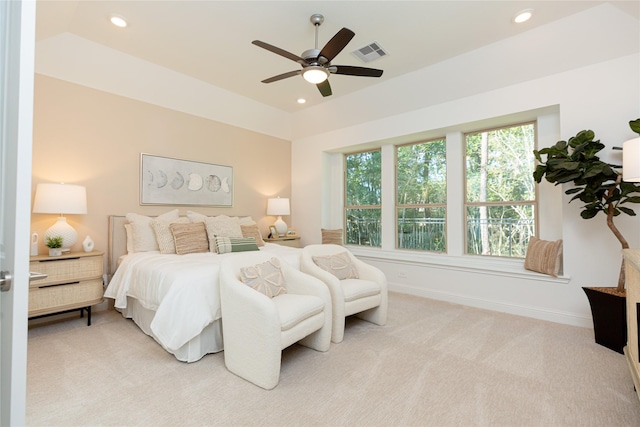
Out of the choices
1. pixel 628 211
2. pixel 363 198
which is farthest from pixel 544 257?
pixel 363 198

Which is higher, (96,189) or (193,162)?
(193,162)

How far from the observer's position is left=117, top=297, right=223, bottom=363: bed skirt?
2.40m

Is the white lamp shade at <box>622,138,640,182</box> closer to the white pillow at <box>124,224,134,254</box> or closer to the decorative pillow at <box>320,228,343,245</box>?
the decorative pillow at <box>320,228,343,245</box>

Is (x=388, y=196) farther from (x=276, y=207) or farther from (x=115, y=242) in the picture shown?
(x=115, y=242)

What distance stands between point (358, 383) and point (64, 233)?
125 inches

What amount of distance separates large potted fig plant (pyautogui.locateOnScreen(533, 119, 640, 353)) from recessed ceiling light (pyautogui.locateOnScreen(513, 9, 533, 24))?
3.95 feet

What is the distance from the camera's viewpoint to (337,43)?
8.14ft

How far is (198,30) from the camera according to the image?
319 centimetres

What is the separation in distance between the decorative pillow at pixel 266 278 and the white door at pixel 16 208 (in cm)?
157

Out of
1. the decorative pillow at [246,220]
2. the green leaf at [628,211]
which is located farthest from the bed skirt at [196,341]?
the green leaf at [628,211]

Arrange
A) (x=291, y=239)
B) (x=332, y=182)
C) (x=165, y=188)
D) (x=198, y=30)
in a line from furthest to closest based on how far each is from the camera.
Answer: (x=332, y=182), (x=291, y=239), (x=165, y=188), (x=198, y=30)

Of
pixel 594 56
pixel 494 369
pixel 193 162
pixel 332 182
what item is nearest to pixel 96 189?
pixel 193 162

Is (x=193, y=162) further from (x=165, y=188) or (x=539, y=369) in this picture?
(x=539, y=369)

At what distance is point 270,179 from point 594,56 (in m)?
4.54
